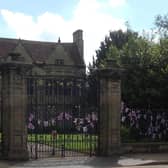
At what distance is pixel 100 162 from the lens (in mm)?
17656

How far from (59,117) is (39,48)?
4557 cm

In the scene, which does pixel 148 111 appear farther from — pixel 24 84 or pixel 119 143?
pixel 24 84

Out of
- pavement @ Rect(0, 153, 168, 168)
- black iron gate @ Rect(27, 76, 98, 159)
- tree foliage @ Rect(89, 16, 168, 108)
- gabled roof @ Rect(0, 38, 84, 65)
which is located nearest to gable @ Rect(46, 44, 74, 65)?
gabled roof @ Rect(0, 38, 84, 65)

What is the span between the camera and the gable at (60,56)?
206 feet

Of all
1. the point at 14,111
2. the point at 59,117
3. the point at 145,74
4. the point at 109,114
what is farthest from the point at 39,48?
the point at 14,111

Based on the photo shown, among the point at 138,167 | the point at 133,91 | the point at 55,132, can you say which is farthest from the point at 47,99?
the point at 133,91

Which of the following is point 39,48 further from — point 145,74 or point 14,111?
point 14,111

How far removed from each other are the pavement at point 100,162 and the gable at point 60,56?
145 feet

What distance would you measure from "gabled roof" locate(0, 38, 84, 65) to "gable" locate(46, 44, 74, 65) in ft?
1.62

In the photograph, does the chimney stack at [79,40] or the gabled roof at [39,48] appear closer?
the gabled roof at [39,48]

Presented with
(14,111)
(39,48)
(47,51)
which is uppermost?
(39,48)

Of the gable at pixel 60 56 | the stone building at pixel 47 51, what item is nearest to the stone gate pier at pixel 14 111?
the stone building at pixel 47 51

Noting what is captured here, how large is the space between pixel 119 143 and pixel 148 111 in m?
2.34

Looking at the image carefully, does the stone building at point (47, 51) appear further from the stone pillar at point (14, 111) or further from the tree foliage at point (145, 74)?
the stone pillar at point (14, 111)
